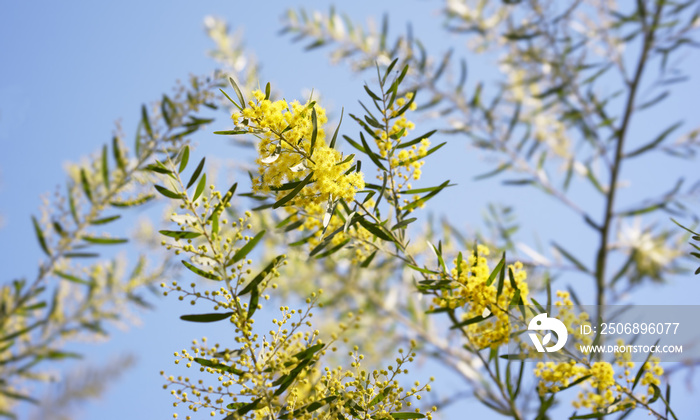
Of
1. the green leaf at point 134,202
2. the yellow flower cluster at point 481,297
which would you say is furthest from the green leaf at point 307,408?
the green leaf at point 134,202

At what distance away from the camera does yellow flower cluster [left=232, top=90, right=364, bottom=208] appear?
98cm

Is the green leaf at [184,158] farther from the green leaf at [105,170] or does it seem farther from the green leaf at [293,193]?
the green leaf at [105,170]

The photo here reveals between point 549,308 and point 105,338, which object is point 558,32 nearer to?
point 549,308

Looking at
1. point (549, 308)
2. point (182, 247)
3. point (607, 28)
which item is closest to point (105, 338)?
point (182, 247)

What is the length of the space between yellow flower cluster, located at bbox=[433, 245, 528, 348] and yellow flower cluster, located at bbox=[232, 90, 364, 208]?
316 mm

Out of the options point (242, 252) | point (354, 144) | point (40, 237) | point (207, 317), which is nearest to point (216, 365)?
point (207, 317)

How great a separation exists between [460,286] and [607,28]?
253cm

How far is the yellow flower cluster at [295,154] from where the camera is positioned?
975 millimetres

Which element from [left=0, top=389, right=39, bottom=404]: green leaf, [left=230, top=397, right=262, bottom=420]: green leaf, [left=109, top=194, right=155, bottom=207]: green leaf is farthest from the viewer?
[left=0, top=389, right=39, bottom=404]: green leaf

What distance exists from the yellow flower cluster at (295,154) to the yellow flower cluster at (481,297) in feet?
1.04

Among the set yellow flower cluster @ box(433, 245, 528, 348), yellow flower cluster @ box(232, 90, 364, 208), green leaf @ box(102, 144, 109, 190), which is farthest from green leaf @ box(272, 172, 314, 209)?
green leaf @ box(102, 144, 109, 190)

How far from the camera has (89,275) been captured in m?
1.98

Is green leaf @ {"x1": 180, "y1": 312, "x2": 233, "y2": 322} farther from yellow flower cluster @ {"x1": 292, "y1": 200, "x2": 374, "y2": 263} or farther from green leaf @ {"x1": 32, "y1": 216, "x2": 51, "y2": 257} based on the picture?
green leaf @ {"x1": 32, "y1": 216, "x2": 51, "y2": 257}

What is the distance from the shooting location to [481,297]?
1.08 meters
